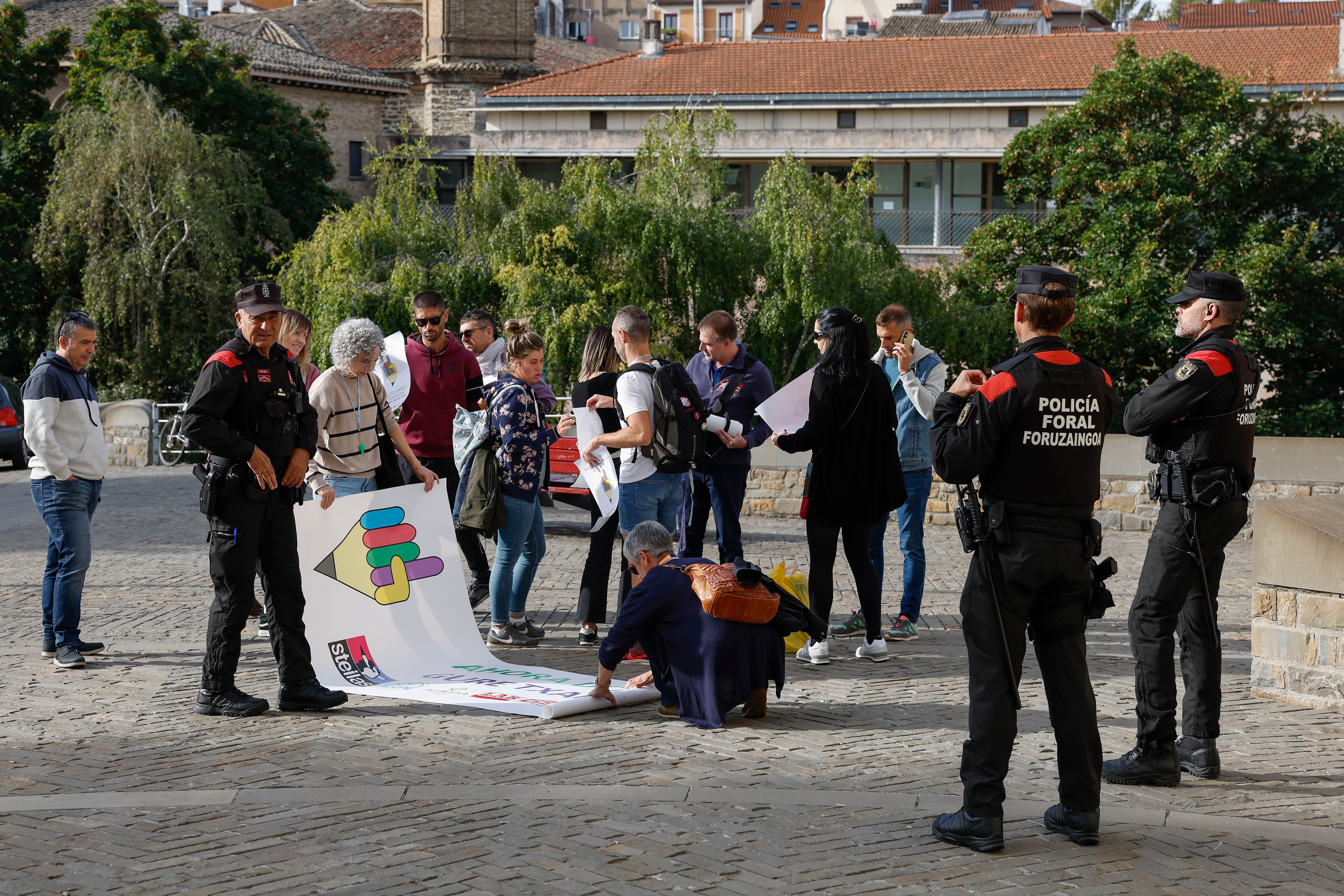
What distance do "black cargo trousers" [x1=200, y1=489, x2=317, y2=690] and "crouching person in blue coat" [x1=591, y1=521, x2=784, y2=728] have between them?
156 centimetres

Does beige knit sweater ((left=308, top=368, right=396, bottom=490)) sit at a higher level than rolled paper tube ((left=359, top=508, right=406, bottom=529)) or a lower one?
higher

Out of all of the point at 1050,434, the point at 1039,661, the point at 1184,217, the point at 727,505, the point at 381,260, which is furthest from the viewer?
the point at 381,260

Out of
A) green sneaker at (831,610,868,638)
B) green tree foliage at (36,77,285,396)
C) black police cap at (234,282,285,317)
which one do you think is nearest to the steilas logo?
black police cap at (234,282,285,317)

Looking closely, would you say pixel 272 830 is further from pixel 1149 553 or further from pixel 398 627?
pixel 1149 553

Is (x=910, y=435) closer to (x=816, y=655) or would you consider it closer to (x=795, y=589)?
(x=795, y=589)

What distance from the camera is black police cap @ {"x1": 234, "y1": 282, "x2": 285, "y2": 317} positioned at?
21.4 feet

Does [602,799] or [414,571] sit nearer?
[602,799]

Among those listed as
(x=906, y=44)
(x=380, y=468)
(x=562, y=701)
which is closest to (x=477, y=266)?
(x=380, y=468)

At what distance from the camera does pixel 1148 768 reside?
5695mm

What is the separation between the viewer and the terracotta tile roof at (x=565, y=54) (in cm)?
6556

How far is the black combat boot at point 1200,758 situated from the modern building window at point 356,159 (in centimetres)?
5343

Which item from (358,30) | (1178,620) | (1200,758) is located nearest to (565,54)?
(358,30)

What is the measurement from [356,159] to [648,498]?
51394mm

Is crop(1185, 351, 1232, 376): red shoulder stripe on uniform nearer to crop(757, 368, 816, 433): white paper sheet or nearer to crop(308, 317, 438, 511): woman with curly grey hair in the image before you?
crop(757, 368, 816, 433): white paper sheet
